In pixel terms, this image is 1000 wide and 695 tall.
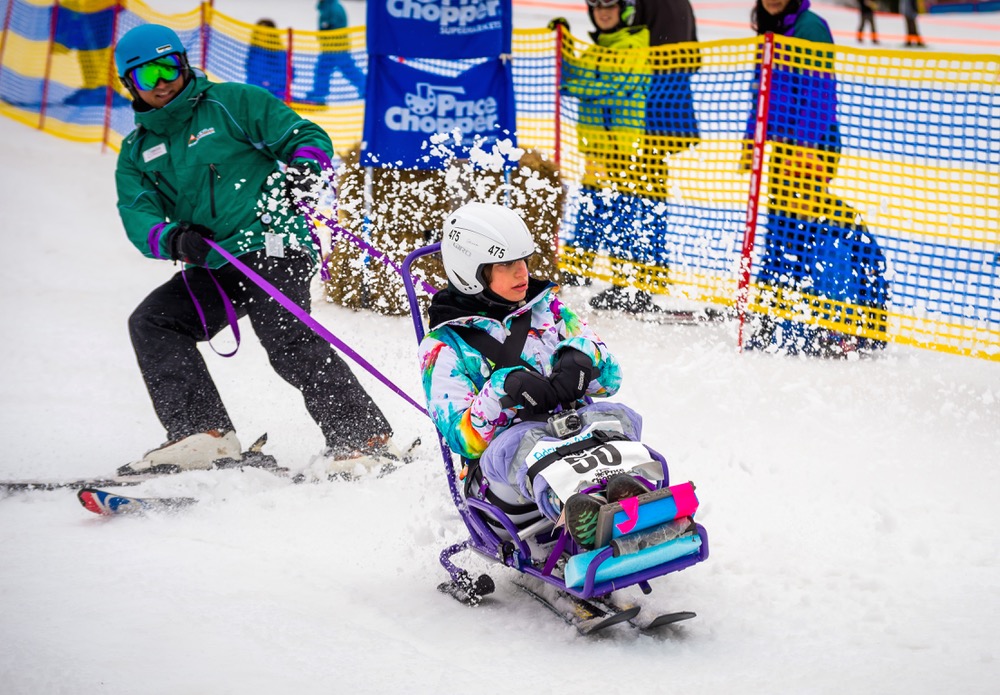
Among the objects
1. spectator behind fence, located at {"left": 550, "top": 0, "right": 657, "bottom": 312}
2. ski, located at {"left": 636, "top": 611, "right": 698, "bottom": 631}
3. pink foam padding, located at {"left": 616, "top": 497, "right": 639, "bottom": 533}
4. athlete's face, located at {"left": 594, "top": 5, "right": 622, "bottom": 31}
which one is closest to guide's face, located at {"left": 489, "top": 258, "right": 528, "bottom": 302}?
pink foam padding, located at {"left": 616, "top": 497, "right": 639, "bottom": 533}

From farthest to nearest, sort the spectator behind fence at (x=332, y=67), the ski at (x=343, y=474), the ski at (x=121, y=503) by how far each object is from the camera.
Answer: the spectator behind fence at (x=332, y=67) < the ski at (x=343, y=474) < the ski at (x=121, y=503)

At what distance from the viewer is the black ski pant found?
16.9 ft

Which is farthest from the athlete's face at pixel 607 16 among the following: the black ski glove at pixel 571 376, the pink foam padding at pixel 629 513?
the pink foam padding at pixel 629 513

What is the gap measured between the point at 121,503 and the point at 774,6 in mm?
5278

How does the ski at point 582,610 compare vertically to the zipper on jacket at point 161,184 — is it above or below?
below

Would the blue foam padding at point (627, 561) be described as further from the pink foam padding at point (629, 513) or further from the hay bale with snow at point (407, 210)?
the hay bale with snow at point (407, 210)

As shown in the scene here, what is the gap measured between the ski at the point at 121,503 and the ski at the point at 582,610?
1871 millimetres

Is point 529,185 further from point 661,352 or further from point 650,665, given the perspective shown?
point 650,665

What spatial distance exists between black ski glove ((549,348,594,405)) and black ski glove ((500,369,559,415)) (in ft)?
0.09

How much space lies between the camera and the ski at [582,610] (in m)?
3.33

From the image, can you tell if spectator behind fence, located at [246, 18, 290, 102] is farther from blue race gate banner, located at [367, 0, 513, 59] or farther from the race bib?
the race bib

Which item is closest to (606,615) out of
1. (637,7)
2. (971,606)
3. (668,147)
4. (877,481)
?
(971,606)

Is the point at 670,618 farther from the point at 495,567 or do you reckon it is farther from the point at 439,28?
the point at 439,28

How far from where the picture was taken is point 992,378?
622 centimetres
